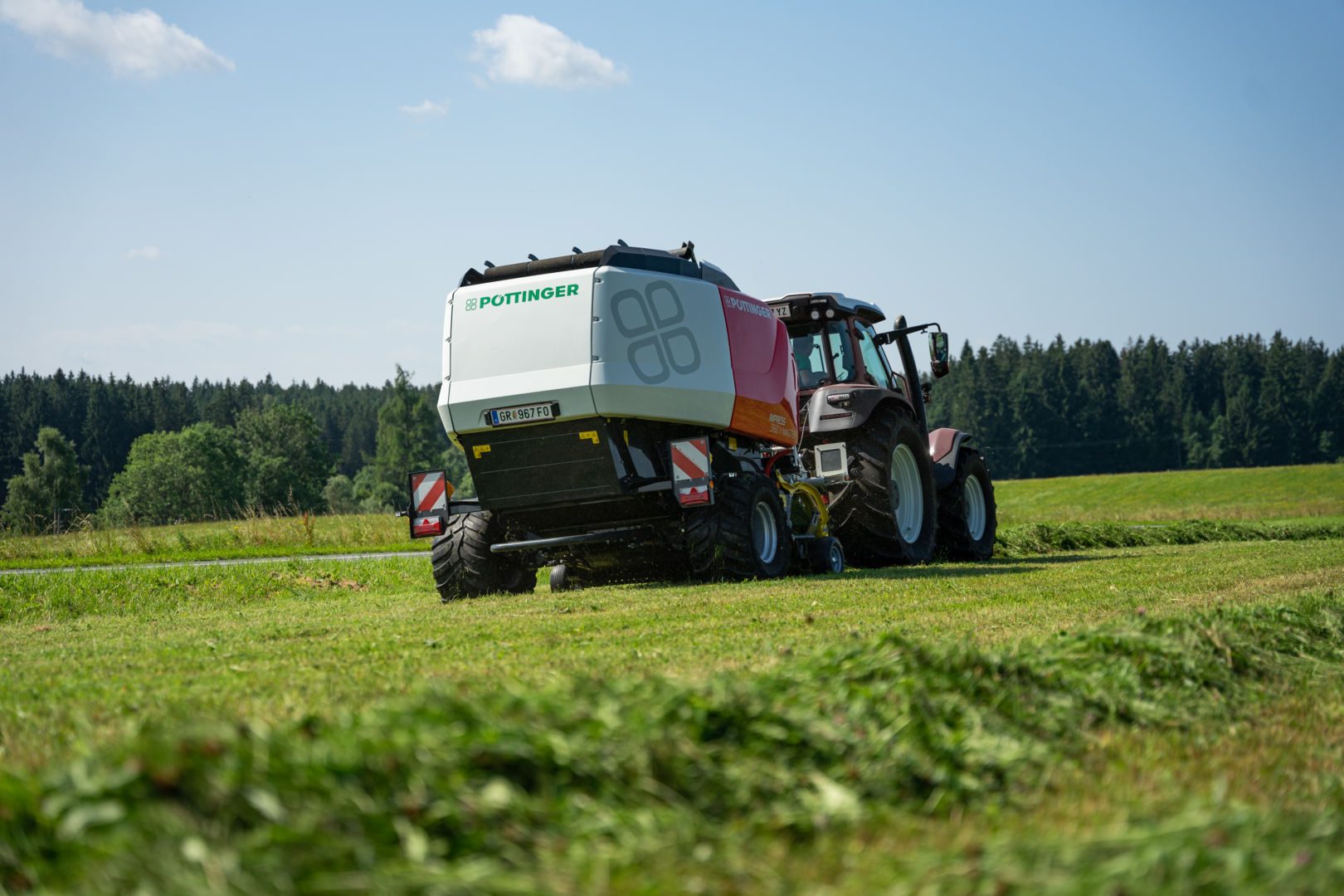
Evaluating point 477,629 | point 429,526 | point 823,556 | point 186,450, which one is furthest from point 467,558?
point 186,450

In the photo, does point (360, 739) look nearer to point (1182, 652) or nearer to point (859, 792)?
point (859, 792)

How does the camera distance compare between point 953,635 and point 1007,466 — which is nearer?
point 953,635

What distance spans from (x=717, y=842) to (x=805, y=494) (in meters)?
10.9

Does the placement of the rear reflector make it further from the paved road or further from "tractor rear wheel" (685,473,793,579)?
the paved road

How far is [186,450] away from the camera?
85.4m

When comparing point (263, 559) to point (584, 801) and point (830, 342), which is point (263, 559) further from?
point (584, 801)

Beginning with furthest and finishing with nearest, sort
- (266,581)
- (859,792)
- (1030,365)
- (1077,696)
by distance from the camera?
(1030,365)
(266,581)
(1077,696)
(859,792)

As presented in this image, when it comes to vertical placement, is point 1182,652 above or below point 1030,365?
below

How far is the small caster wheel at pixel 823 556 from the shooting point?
42.8ft

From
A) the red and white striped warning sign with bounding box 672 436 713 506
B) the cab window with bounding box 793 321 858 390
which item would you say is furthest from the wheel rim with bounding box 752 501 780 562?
the cab window with bounding box 793 321 858 390

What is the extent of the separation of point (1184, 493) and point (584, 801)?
6254 cm

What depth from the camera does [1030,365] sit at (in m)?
127

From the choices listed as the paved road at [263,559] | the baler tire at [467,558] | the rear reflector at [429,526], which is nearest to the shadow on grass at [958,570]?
the baler tire at [467,558]

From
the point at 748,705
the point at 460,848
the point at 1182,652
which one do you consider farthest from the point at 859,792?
the point at 1182,652
